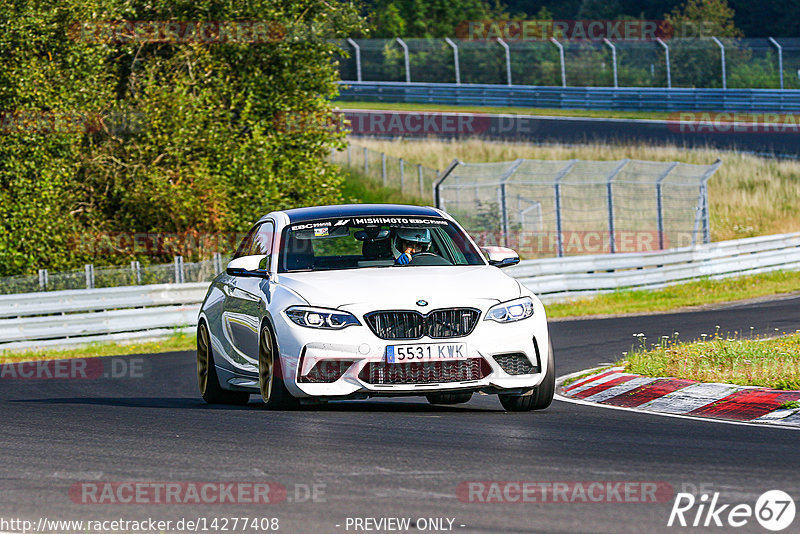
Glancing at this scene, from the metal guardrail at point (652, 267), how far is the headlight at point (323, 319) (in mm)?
14439

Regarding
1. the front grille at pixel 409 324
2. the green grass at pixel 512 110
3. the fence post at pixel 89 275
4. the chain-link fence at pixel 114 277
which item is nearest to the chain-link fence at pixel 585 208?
the chain-link fence at pixel 114 277

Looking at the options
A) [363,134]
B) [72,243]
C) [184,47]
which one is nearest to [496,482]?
[72,243]

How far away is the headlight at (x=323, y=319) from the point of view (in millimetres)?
9188

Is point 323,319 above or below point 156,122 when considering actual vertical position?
above

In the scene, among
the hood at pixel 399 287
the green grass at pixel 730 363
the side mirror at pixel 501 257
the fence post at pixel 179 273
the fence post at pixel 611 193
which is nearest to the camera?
the hood at pixel 399 287

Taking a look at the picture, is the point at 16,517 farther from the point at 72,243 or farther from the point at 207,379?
the point at 72,243

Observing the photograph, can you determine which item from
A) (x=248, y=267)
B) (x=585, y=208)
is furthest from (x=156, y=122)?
(x=248, y=267)

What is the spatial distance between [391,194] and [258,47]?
1131 cm

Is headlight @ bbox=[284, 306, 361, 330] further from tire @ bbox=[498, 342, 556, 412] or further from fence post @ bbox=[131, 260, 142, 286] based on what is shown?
fence post @ bbox=[131, 260, 142, 286]

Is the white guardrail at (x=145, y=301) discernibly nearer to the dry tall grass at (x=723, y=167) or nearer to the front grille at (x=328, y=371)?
the dry tall grass at (x=723, y=167)

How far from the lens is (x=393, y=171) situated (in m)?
42.8

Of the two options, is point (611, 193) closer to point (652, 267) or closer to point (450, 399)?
point (652, 267)

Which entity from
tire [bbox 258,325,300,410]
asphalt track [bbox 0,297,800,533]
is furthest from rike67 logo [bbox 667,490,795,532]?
tire [bbox 258,325,300,410]

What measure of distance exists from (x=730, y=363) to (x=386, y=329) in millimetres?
3745
